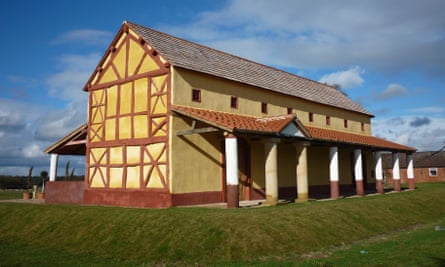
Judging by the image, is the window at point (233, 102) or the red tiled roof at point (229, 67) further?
the window at point (233, 102)

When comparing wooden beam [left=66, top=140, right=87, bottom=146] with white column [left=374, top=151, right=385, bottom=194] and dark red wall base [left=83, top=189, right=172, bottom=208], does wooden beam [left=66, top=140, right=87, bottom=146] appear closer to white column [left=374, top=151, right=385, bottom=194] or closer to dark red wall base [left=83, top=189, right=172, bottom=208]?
dark red wall base [left=83, top=189, right=172, bottom=208]

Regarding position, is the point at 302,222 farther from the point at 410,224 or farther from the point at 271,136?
the point at 410,224

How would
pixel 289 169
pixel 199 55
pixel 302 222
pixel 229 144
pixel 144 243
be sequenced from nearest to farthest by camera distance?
pixel 144 243
pixel 302 222
pixel 229 144
pixel 199 55
pixel 289 169

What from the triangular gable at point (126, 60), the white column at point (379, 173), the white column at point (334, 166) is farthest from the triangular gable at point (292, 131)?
the white column at point (379, 173)

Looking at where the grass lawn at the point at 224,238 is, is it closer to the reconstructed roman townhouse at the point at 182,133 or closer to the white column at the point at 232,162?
the white column at the point at 232,162

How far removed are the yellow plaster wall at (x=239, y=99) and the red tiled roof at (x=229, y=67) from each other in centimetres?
36

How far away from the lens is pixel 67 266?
11.6 metres

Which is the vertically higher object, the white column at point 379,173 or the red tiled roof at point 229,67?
the red tiled roof at point 229,67

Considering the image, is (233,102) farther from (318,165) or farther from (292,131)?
(318,165)

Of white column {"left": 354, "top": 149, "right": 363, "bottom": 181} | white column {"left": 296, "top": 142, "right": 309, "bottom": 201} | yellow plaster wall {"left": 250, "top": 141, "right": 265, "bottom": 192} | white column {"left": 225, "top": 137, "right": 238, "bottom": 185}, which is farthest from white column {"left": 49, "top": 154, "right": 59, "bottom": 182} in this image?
white column {"left": 354, "top": 149, "right": 363, "bottom": 181}

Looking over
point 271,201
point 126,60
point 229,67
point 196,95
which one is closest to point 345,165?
point 229,67

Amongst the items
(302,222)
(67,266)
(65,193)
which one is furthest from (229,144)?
(65,193)

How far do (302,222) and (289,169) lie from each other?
464 inches

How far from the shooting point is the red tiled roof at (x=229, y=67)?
2098 centimetres
